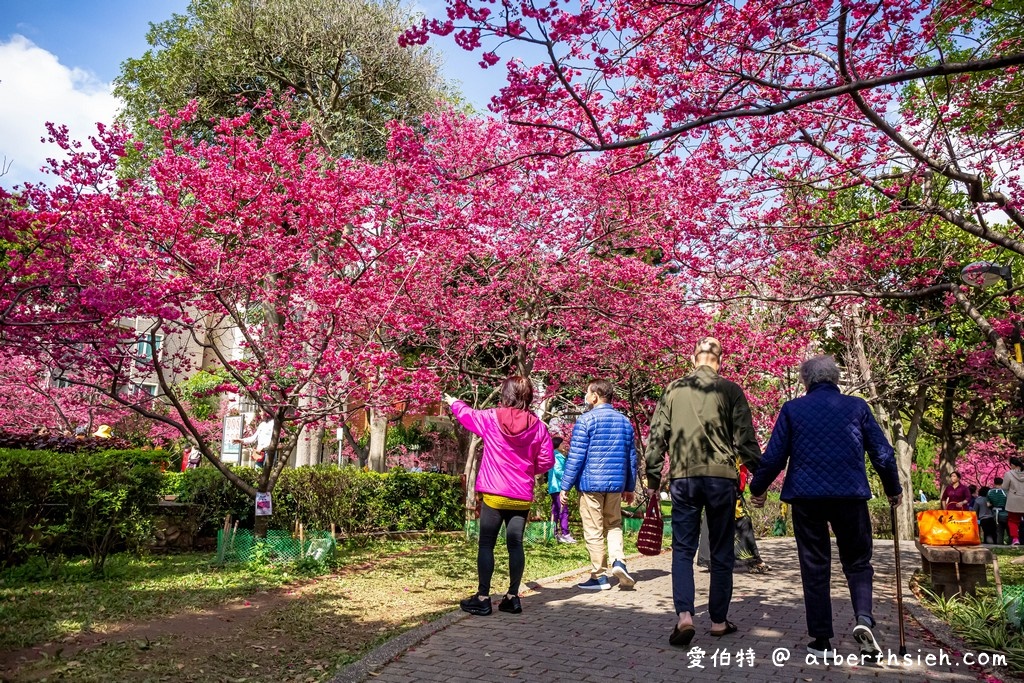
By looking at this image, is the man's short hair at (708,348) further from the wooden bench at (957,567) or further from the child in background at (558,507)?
the child in background at (558,507)

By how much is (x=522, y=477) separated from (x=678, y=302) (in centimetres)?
830

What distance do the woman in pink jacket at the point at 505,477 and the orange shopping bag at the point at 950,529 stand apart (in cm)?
382

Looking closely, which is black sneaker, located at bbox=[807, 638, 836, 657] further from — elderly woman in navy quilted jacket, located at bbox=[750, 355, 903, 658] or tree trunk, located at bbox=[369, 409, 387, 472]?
tree trunk, located at bbox=[369, 409, 387, 472]

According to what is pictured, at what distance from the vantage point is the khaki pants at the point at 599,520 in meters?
6.62

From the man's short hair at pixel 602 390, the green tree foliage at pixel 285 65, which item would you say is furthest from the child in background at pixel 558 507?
the green tree foliage at pixel 285 65

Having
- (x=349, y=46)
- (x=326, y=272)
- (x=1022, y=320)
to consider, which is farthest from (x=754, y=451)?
(x=349, y=46)

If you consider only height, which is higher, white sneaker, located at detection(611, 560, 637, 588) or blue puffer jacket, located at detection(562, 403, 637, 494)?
blue puffer jacket, located at detection(562, 403, 637, 494)

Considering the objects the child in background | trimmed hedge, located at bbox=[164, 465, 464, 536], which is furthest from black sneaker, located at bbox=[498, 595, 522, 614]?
the child in background

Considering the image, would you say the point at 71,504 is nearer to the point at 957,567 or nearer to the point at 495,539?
the point at 495,539

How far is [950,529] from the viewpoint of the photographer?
20.7 ft

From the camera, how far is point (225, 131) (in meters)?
9.52

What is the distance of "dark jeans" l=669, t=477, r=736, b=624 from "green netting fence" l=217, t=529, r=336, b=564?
456 cm

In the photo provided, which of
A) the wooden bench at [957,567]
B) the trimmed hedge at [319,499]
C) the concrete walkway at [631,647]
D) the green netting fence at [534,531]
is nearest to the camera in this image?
the concrete walkway at [631,647]

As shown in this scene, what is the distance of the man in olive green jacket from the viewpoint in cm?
471
